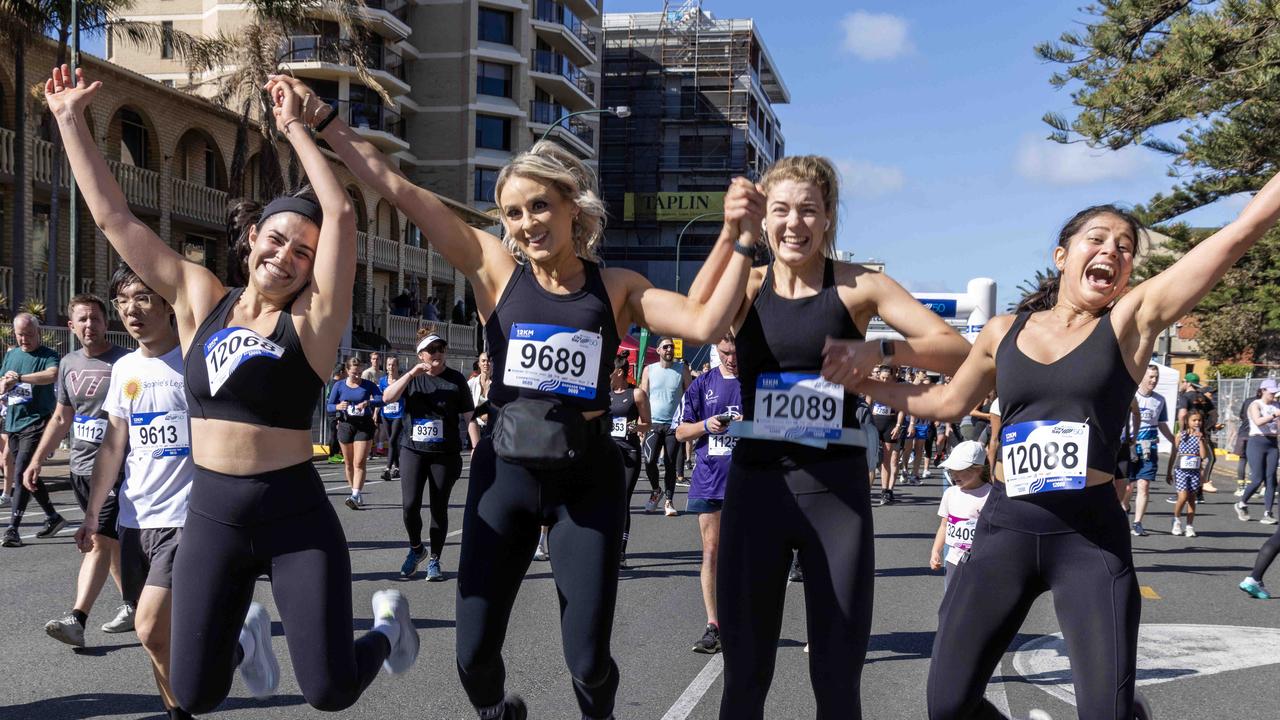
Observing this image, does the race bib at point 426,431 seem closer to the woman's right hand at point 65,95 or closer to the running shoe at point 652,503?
the woman's right hand at point 65,95

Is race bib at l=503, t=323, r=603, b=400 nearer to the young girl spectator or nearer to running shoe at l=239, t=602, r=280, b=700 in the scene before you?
running shoe at l=239, t=602, r=280, b=700

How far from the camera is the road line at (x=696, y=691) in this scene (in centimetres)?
543

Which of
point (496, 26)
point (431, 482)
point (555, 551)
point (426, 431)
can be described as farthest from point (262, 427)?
point (496, 26)

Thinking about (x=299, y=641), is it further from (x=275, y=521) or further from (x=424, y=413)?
(x=424, y=413)

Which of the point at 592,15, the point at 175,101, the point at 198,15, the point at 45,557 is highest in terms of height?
the point at 592,15

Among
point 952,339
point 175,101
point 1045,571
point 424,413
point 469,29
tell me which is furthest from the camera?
point 469,29

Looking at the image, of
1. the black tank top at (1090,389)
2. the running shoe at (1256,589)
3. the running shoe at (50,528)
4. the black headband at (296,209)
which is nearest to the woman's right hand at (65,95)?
the black headband at (296,209)

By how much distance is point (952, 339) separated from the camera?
388 centimetres

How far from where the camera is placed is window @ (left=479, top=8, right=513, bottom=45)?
56500mm

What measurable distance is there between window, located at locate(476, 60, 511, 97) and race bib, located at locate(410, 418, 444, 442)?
4961 cm

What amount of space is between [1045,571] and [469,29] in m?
55.1

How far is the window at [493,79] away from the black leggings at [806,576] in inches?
2169

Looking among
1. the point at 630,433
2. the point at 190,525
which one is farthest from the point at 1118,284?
the point at 630,433

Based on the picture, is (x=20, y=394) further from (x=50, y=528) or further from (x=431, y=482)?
(x=431, y=482)
